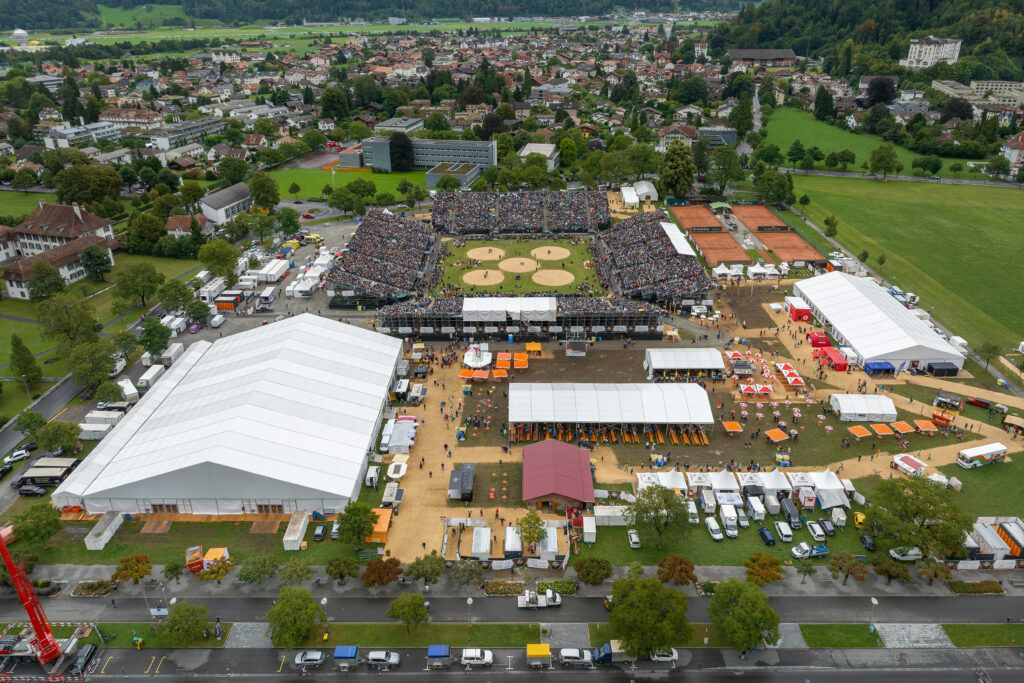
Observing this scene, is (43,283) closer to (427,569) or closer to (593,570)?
(427,569)

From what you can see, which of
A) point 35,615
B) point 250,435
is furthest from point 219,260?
point 35,615

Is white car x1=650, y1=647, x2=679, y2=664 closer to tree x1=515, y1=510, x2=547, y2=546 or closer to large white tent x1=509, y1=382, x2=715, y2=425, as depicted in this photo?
tree x1=515, y1=510, x2=547, y2=546

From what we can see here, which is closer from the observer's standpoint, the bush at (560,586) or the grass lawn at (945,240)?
the bush at (560,586)

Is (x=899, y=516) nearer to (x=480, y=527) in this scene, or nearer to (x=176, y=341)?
(x=480, y=527)

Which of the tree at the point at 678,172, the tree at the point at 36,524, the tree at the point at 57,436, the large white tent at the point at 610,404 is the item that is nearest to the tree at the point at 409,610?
the large white tent at the point at 610,404

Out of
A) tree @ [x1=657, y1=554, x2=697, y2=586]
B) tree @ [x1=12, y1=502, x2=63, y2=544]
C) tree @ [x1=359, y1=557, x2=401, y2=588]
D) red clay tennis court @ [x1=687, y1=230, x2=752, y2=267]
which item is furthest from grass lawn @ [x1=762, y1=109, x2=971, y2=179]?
tree @ [x1=12, y1=502, x2=63, y2=544]

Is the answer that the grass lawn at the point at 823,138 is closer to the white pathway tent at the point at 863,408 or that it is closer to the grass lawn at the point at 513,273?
the grass lawn at the point at 513,273
